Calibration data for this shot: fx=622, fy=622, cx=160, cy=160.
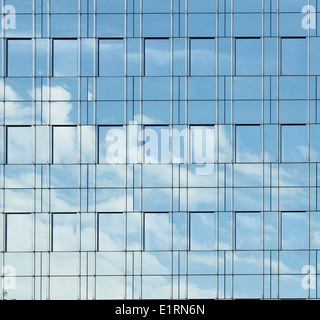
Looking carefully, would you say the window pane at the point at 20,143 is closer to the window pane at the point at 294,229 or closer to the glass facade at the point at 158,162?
the glass facade at the point at 158,162

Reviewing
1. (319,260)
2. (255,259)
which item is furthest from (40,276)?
(319,260)

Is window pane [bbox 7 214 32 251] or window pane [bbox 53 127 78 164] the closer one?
window pane [bbox 53 127 78 164]

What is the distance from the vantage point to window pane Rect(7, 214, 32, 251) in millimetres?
32812

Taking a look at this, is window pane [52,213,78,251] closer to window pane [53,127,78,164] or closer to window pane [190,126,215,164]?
window pane [53,127,78,164]

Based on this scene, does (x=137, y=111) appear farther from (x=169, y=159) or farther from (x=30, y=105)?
(x=30, y=105)

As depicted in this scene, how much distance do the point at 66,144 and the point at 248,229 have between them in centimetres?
1047

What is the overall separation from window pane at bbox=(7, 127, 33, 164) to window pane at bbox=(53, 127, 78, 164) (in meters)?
1.50

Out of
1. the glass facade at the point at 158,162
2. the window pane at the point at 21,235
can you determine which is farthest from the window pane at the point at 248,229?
the window pane at the point at 21,235

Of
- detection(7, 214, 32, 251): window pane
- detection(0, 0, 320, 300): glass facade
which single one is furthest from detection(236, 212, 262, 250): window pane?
detection(7, 214, 32, 251): window pane

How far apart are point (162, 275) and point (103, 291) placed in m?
3.26

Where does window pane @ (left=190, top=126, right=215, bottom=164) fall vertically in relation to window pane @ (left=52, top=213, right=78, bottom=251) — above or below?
above

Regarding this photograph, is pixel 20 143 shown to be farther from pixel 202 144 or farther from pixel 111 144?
pixel 202 144

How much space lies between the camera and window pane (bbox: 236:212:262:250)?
1270 inches

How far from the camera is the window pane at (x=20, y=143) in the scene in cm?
3284
